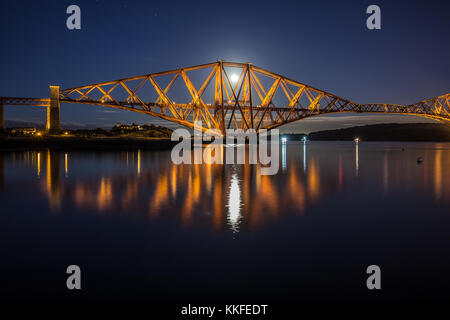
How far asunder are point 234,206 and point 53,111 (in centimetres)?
4986

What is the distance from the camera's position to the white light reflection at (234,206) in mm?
8391

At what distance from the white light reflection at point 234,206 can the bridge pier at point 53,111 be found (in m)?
45.2

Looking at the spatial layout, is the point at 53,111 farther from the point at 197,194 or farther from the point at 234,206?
the point at 234,206

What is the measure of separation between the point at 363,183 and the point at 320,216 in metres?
9.41

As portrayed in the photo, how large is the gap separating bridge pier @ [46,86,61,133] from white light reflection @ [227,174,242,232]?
4520 cm

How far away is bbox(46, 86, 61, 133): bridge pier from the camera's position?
51.6 metres

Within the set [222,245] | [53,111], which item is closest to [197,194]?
[222,245]

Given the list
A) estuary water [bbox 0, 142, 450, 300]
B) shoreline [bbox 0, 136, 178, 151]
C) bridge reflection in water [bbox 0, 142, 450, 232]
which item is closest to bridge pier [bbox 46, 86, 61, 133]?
shoreline [bbox 0, 136, 178, 151]

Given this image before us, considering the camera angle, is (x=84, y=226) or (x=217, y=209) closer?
(x=84, y=226)

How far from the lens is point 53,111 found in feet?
170
